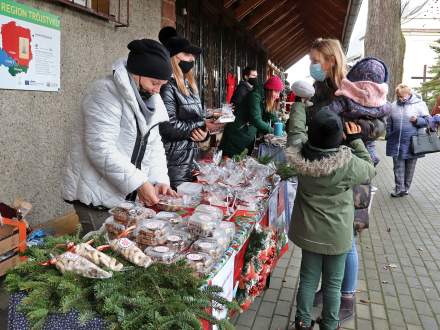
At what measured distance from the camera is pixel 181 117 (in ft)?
10.8

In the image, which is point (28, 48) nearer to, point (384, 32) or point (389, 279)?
point (389, 279)

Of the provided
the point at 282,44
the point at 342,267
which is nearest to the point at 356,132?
the point at 342,267

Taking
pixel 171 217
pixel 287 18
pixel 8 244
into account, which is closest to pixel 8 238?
pixel 8 244

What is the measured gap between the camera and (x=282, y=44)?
752 inches

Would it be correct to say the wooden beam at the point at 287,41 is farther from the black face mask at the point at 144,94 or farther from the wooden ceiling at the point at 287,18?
the black face mask at the point at 144,94

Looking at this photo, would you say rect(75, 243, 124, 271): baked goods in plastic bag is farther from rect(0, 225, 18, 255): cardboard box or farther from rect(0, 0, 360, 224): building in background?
rect(0, 0, 360, 224): building in background

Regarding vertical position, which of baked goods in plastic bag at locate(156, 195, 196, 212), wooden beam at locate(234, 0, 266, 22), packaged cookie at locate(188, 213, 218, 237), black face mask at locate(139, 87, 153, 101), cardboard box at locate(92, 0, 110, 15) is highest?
wooden beam at locate(234, 0, 266, 22)

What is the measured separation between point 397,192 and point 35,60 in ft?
20.3

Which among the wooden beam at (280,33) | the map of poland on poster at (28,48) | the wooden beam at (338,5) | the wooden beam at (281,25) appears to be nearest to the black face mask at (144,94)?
the map of poland on poster at (28,48)

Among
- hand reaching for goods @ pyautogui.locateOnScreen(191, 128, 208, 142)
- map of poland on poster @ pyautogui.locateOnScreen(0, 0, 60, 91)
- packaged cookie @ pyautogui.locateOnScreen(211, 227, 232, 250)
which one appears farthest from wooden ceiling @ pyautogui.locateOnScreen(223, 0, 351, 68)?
packaged cookie @ pyautogui.locateOnScreen(211, 227, 232, 250)

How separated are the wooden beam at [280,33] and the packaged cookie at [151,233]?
13559 millimetres

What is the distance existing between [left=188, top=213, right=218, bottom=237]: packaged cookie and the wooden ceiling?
799 cm

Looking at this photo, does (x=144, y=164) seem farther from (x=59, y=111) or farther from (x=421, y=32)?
(x=421, y=32)

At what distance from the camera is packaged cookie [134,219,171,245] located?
6.42 ft
